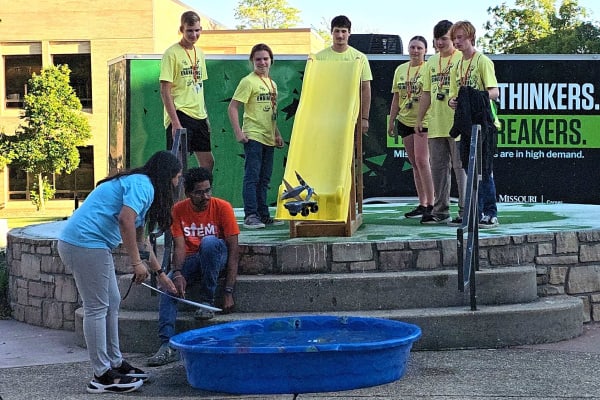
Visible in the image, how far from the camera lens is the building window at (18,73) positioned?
37.0 meters

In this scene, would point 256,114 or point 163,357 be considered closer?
point 163,357

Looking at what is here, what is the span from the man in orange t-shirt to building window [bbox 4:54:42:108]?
1245 inches

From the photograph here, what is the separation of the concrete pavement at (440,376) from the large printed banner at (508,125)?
20.9 ft

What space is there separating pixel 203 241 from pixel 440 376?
74.4 inches

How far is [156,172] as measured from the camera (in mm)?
5855

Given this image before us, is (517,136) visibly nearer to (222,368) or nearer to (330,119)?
(330,119)

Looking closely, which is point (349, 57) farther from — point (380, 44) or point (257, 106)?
point (380, 44)

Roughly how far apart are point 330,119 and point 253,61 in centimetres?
86

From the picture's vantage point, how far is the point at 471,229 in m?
6.97

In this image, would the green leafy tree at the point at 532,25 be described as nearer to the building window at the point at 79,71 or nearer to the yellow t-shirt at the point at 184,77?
the building window at the point at 79,71

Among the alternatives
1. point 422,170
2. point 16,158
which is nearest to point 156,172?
point 422,170

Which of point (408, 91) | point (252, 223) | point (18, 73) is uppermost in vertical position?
point (18, 73)

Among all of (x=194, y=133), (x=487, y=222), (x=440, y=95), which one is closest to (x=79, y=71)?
(x=194, y=133)

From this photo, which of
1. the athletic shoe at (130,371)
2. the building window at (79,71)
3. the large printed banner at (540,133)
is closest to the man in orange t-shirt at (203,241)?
the athletic shoe at (130,371)
